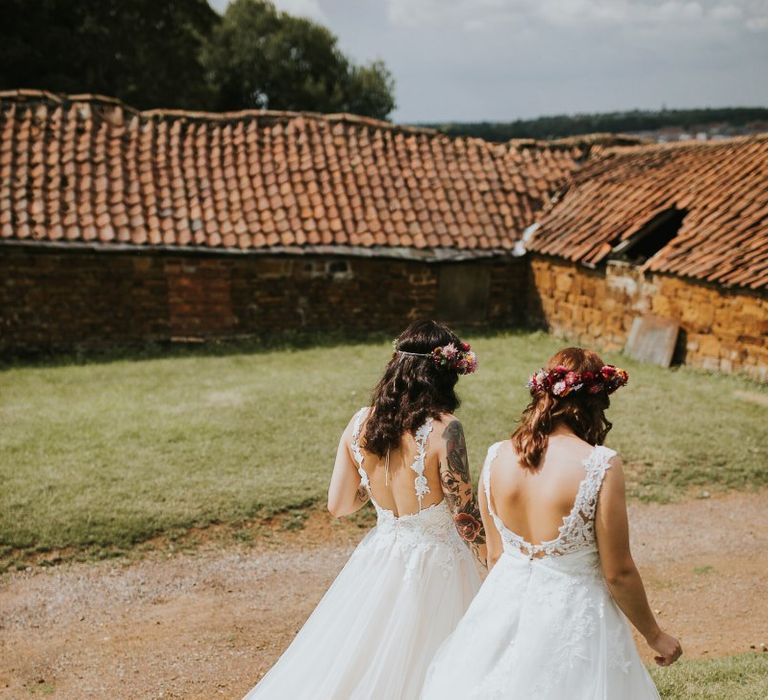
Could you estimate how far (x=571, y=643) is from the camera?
2.70m

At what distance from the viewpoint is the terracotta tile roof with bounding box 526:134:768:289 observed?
10531 millimetres

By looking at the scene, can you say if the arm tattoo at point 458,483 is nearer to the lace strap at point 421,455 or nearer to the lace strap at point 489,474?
the lace strap at point 421,455

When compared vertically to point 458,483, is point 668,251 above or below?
above

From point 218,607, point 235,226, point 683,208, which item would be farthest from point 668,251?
point 218,607

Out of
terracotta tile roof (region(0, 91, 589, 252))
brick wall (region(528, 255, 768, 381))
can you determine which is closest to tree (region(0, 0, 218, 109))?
terracotta tile roof (region(0, 91, 589, 252))

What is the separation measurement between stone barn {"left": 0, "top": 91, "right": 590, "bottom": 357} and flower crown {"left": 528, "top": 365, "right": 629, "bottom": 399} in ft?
34.2

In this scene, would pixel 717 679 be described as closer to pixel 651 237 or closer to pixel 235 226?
pixel 651 237

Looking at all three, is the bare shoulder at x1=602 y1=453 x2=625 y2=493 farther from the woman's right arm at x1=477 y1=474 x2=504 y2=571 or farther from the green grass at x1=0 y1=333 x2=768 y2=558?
the green grass at x1=0 y1=333 x2=768 y2=558

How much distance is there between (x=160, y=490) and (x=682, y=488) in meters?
5.23

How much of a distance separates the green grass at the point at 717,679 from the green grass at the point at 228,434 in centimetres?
275

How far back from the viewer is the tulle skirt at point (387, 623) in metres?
3.25

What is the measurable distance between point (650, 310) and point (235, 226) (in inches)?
291

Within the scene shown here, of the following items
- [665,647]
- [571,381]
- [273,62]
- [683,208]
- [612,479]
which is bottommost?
[665,647]

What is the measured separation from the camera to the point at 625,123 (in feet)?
120
